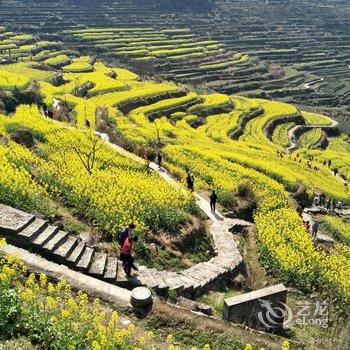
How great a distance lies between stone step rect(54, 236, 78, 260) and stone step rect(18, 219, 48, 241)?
716mm

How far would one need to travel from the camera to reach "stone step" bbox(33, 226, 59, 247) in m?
13.6

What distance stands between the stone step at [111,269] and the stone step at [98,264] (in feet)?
0.39

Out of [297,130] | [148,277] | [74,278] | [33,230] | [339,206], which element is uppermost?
[33,230]

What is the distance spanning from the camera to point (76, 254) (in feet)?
45.9

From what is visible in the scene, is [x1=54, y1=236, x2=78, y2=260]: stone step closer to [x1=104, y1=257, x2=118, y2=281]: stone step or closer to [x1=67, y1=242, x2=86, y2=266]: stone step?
[x1=67, y1=242, x2=86, y2=266]: stone step

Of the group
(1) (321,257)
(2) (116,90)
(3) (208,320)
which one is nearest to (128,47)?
(2) (116,90)

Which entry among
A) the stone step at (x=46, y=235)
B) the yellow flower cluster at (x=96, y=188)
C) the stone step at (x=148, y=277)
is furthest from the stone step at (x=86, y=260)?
the yellow flower cluster at (x=96, y=188)

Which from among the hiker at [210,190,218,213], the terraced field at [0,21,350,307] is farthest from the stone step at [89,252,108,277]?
the hiker at [210,190,218,213]

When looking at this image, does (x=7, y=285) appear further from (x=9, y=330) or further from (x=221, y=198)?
(x=221, y=198)

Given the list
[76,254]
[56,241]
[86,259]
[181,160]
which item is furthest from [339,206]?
[56,241]

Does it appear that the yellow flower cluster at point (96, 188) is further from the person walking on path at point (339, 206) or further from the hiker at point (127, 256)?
the person walking on path at point (339, 206)

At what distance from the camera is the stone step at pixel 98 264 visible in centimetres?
1347

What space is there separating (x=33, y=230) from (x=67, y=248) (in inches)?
40.1

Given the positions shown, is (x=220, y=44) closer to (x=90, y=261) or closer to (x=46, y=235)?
(x=46, y=235)
